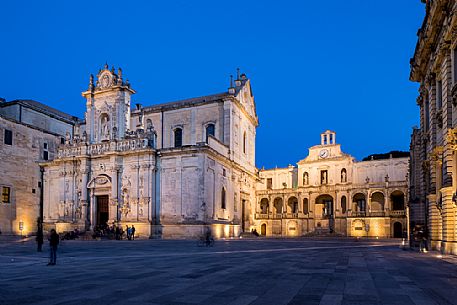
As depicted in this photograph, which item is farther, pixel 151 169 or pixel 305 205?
pixel 305 205

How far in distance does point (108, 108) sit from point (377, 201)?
3833 cm

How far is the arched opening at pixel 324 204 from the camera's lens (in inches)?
2472

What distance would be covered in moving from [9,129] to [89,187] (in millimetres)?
10925

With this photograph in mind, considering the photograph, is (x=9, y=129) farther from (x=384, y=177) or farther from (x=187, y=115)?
(x=384, y=177)

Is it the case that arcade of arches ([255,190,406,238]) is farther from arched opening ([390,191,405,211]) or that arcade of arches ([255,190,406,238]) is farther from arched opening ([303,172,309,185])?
arched opening ([303,172,309,185])

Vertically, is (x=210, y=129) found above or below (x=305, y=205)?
above

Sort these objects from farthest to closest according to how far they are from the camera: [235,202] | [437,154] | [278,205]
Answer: [278,205]
[235,202]
[437,154]

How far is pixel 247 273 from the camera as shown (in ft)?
42.7

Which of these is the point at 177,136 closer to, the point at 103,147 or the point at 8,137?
the point at 103,147

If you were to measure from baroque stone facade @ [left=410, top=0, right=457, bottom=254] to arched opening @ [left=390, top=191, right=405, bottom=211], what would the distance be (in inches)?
1151

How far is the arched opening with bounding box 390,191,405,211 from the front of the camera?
193 feet

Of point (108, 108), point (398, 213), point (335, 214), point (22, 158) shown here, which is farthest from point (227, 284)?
point (335, 214)

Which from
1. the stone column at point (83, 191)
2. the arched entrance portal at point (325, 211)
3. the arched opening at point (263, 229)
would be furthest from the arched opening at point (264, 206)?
the stone column at point (83, 191)

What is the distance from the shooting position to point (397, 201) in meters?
59.5
